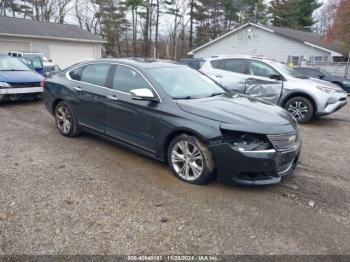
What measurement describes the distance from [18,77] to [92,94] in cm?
458

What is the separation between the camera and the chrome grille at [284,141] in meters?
3.65

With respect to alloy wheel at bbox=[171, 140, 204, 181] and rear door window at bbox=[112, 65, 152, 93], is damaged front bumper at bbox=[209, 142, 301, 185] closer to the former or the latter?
alloy wheel at bbox=[171, 140, 204, 181]

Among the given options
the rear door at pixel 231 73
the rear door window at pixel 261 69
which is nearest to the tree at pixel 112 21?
the rear door at pixel 231 73

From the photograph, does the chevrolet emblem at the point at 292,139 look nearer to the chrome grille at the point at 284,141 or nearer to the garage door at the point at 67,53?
the chrome grille at the point at 284,141

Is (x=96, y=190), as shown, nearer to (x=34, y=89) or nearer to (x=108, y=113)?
(x=108, y=113)

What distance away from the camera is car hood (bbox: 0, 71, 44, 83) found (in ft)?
27.1

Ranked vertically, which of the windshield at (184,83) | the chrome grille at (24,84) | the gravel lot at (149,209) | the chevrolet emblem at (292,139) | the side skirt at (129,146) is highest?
the windshield at (184,83)

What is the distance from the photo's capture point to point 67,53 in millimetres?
26188

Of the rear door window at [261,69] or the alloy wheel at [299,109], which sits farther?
the rear door window at [261,69]

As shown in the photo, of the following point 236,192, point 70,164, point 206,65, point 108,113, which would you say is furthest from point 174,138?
point 206,65

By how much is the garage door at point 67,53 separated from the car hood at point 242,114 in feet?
78.3

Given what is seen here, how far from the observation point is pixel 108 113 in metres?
4.92

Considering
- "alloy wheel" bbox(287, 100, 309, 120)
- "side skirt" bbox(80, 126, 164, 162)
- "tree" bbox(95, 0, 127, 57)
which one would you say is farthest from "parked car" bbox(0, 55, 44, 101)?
"tree" bbox(95, 0, 127, 57)

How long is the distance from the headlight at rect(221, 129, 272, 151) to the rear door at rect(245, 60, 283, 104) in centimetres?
485
